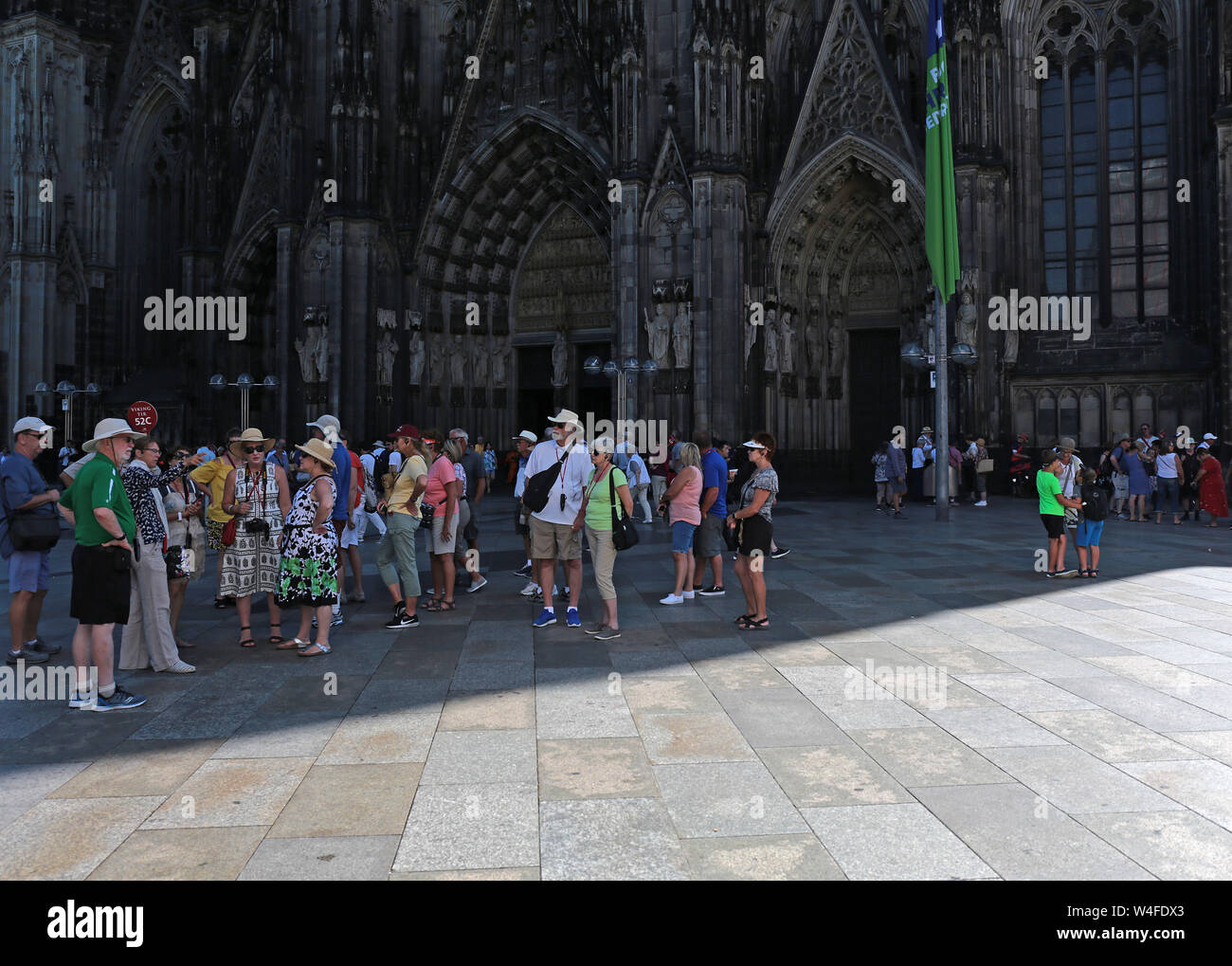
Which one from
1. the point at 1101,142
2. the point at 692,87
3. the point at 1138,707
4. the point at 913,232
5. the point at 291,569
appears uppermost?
Result: the point at 692,87

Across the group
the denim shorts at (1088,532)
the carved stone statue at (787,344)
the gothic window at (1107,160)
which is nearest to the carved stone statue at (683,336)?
the carved stone statue at (787,344)

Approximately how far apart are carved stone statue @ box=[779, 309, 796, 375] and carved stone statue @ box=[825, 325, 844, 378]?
4.58 ft

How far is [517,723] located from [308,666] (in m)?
2.30

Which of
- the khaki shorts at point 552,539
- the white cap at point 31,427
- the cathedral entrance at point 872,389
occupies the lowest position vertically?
the khaki shorts at point 552,539

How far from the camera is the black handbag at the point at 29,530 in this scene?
7039 mm

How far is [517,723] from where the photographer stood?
5297mm

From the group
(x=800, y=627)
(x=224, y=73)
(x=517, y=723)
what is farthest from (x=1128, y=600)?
(x=224, y=73)

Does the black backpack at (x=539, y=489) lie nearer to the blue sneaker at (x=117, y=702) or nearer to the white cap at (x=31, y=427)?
the blue sneaker at (x=117, y=702)

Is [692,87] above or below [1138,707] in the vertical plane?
above

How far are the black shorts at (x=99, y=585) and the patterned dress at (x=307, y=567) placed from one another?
146cm

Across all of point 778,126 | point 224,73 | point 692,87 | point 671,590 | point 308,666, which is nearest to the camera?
point 308,666

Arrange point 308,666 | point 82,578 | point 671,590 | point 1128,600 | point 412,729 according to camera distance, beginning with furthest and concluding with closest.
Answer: point 671,590 → point 1128,600 → point 308,666 → point 82,578 → point 412,729

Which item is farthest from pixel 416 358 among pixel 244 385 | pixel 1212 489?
pixel 1212 489

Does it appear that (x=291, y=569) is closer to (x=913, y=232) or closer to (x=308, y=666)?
(x=308, y=666)
